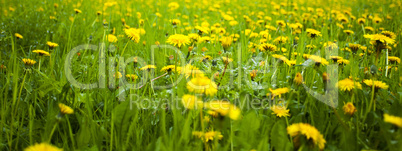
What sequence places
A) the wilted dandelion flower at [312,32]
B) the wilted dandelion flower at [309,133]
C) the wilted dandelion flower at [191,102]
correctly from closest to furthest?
the wilted dandelion flower at [309,133]
the wilted dandelion flower at [191,102]
the wilted dandelion flower at [312,32]

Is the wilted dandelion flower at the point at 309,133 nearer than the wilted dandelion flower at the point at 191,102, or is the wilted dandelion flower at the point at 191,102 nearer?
the wilted dandelion flower at the point at 309,133

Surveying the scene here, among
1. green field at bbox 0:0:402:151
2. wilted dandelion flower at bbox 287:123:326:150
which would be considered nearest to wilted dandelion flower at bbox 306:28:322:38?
green field at bbox 0:0:402:151

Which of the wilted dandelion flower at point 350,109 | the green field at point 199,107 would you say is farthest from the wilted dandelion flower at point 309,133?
the wilted dandelion flower at point 350,109

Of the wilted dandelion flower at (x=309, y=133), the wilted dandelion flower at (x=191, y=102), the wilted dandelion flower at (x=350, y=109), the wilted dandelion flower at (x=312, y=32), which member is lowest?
the wilted dandelion flower at (x=309, y=133)

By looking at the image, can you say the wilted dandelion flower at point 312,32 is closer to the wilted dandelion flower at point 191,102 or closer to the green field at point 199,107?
the green field at point 199,107

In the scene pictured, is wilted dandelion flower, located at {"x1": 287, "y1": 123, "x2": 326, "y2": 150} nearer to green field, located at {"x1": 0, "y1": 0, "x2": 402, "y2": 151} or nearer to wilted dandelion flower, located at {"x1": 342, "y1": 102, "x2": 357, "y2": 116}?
green field, located at {"x1": 0, "y1": 0, "x2": 402, "y2": 151}

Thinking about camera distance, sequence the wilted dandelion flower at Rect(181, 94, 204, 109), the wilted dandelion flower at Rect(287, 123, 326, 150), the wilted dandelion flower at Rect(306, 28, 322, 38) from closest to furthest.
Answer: the wilted dandelion flower at Rect(287, 123, 326, 150)
the wilted dandelion flower at Rect(181, 94, 204, 109)
the wilted dandelion flower at Rect(306, 28, 322, 38)

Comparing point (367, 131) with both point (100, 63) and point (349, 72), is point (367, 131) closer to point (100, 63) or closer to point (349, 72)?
point (349, 72)

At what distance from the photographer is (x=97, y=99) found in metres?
1.22

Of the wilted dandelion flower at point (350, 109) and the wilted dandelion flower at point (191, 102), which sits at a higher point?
the wilted dandelion flower at point (191, 102)

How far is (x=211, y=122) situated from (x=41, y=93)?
75 centimetres

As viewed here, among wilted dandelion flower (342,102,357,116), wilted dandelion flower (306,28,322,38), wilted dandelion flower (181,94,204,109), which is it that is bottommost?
wilted dandelion flower (342,102,357,116)

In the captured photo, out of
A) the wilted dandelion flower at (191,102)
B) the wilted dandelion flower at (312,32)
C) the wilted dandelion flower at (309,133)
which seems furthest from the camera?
the wilted dandelion flower at (312,32)

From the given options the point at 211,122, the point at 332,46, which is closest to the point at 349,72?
the point at 332,46
